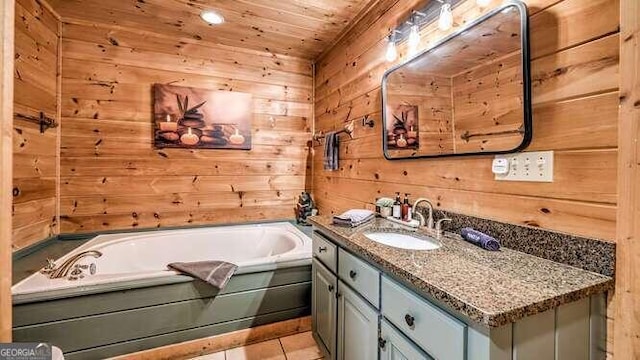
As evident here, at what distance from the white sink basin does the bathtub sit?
71 centimetres

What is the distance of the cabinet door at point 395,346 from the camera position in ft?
3.03

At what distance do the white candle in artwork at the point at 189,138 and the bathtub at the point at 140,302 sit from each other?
979mm

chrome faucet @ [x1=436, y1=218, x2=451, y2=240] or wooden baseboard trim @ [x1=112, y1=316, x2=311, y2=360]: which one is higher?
chrome faucet @ [x1=436, y1=218, x2=451, y2=240]

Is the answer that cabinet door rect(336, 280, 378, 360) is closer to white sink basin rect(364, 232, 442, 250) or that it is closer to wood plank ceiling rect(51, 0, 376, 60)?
white sink basin rect(364, 232, 442, 250)

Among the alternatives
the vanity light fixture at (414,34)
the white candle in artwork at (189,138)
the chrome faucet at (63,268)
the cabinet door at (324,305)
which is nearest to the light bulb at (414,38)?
the vanity light fixture at (414,34)

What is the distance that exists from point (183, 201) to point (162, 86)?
1106 mm

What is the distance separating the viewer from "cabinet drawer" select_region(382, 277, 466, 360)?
30.5 inches

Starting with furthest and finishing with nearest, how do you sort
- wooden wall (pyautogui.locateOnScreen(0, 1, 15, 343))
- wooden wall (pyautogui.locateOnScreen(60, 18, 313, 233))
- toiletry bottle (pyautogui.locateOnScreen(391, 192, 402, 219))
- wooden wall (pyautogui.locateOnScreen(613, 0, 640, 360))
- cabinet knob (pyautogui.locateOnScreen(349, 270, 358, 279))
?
1. wooden wall (pyautogui.locateOnScreen(60, 18, 313, 233))
2. toiletry bottle (pyautogui.locateOnScreen(391, 192, 402, 219))
3. cabinet knob (pyautogui.locateOnScreen(349, 270, 358, 279))
4. wooden wall (pyautogui.locateOnScreen(0, 1, 15, 343))
5. wooden wall (pyautogui.locateOnScreen(613, 0, 640, 360))

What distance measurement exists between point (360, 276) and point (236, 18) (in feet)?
7.42

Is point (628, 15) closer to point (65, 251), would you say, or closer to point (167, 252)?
point (167, 252)

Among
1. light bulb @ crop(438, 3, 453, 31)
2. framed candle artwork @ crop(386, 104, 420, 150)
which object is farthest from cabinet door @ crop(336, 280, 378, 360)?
light bulb @ crop(438, 3, 453, 31)

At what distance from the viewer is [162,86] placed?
2.62 meters

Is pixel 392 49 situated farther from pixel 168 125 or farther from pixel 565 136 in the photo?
pixel 168 125

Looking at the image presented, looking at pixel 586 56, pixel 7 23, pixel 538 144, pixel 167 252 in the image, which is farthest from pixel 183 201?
pixel 586 56
